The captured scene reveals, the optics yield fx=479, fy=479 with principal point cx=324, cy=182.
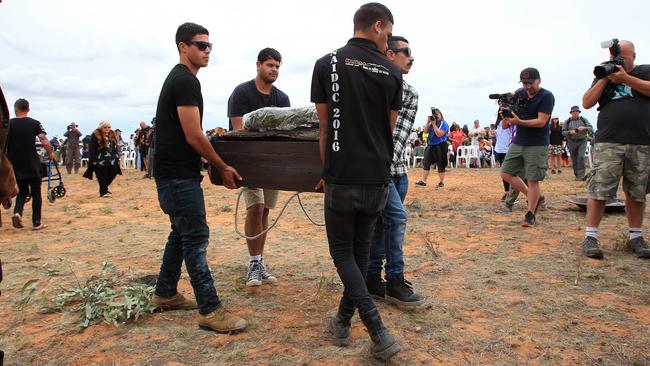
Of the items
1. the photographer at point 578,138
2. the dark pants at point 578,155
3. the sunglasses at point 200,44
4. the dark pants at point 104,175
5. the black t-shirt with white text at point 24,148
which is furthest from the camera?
the dark pants at point 578,155

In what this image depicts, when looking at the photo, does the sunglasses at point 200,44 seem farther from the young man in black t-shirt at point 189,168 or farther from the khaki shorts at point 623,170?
the khaki shorts at point 623,170

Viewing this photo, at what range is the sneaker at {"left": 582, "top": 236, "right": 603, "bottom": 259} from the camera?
4.75 meters

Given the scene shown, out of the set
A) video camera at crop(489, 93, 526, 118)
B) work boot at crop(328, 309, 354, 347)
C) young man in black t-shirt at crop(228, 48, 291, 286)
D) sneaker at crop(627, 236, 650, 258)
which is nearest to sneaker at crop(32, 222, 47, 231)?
young man in black t-shirt at crop(228, 48, 291, 286)

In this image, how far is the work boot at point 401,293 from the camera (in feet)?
11.6

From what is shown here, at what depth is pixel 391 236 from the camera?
3.66 meters

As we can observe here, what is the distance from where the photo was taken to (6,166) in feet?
7.86

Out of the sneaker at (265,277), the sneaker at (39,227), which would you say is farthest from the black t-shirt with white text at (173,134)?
the sneaker at (39,227)

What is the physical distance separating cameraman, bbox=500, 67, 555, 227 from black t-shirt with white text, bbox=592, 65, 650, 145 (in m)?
1.36

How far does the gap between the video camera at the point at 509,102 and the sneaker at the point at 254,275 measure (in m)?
4.07

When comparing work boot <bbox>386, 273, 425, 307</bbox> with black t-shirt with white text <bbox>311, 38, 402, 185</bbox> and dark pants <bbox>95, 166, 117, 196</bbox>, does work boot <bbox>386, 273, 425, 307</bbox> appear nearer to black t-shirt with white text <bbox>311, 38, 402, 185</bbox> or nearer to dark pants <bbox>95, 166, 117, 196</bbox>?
black t-shirt with white text <bbox>311, 38, 402, 185</bbox>

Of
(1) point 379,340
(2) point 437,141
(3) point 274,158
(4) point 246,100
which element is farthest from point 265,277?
(2) point 437,141

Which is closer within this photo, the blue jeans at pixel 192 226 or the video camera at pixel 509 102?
the blue jeans at pixel 192 226

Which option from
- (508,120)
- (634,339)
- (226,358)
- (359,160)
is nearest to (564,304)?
(634,339)

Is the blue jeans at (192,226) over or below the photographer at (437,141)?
below
